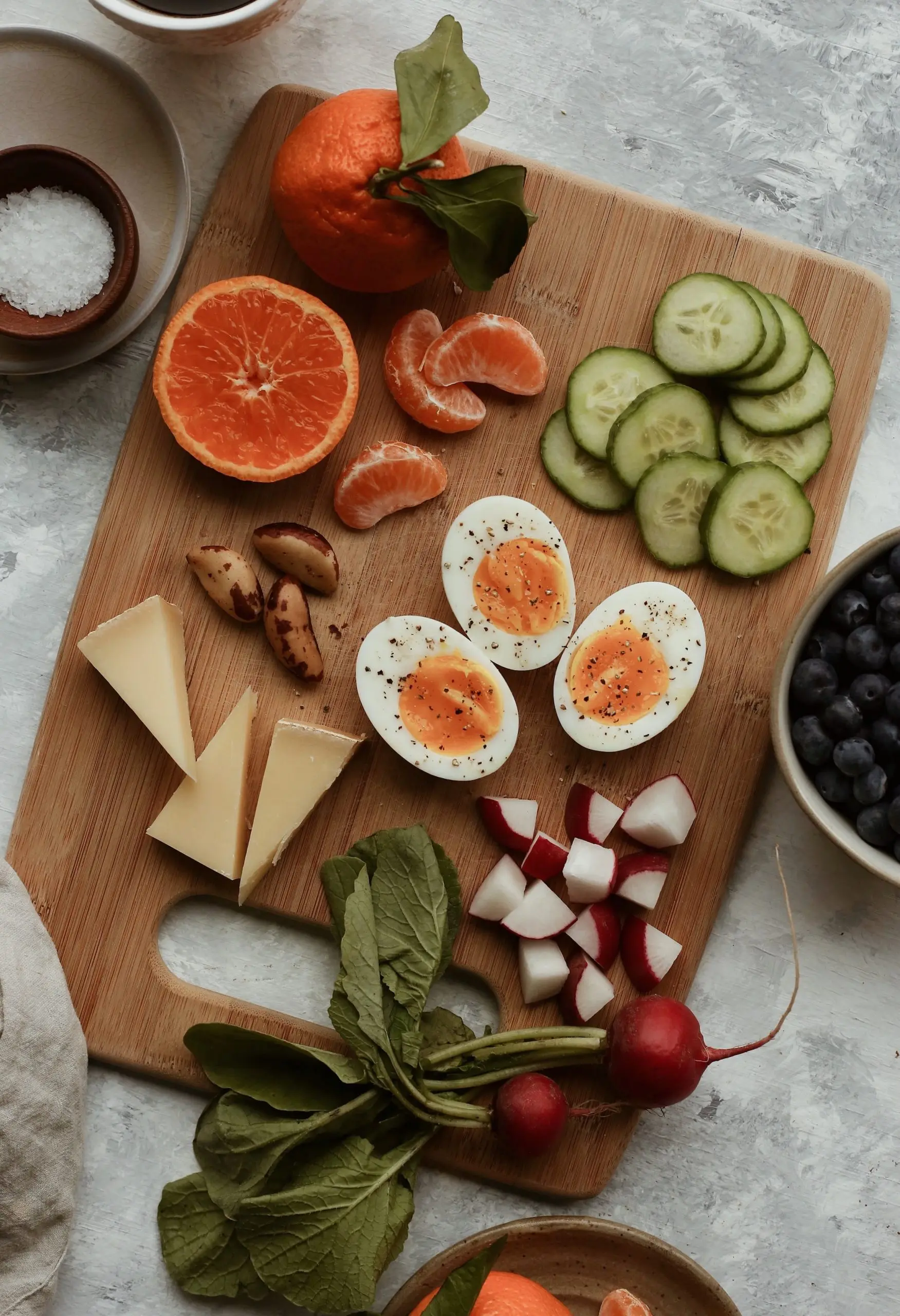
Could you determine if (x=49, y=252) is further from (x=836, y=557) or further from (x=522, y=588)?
(x=836, y=557)

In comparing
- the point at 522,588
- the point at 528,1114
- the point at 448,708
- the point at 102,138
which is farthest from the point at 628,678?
the point at 102,138

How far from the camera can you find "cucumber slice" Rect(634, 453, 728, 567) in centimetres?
252

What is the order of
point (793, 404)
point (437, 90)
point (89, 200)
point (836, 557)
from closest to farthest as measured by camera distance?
point (437, 90), point (89, 200), point (793, 404), point (836, 557)

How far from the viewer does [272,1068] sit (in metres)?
2.46

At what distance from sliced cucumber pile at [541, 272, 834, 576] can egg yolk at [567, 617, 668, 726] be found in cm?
25

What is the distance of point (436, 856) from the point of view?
8.21ft

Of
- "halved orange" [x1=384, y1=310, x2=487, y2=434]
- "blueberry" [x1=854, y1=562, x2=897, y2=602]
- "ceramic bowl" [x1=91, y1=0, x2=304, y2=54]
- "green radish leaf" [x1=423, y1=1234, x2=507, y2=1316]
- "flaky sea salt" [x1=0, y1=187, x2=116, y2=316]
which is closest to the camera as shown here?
"green radish leaf" [x1=423, y1=1234, x2=507, y2=1316]

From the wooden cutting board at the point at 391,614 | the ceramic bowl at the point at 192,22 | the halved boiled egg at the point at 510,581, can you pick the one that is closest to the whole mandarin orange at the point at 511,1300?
the wooden cutting board at the point at 391,614

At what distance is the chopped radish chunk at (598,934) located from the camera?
2570mm

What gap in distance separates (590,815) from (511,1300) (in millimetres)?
1035

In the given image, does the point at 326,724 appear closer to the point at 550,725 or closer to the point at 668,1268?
the point at 550,725

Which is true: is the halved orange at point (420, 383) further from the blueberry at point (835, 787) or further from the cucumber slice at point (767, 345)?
the blueberry at point (835, 787)

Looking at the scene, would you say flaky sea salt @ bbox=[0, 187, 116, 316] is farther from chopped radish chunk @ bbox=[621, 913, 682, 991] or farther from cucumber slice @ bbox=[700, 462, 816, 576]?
chopped radish chunk @ bbox=[621, 913, 682, 991]

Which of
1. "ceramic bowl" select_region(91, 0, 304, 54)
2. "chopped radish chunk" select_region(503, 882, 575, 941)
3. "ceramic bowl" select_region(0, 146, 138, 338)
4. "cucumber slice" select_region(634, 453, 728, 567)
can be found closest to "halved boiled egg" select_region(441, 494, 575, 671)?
Answer: "cucumber slice" select_region(634, 453, 728, 567)
